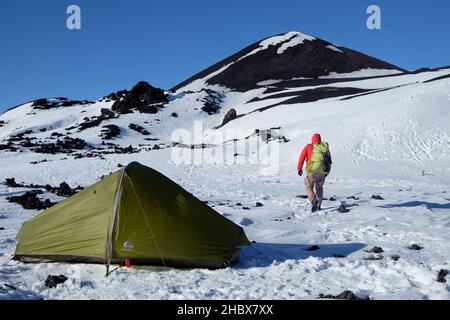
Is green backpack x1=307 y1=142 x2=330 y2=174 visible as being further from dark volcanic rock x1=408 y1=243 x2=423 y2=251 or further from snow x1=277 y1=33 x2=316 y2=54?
snow x1=277 y1=33 x2=316 y2=54

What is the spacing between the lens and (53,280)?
23.9 feet

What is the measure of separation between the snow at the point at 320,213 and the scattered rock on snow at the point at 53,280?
0.50 ft

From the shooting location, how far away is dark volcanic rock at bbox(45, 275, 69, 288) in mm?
7215

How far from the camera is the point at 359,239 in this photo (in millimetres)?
10539

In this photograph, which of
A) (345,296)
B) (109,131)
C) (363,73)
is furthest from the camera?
(363,73)

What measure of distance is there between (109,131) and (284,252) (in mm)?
49123

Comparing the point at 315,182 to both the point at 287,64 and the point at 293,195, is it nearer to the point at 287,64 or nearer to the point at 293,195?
the point at 293,195

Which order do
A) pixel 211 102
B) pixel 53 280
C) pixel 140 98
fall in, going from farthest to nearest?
pixel 211 102
pixel 140 98
pixel 53 280

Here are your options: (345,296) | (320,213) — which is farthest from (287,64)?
(345,296)

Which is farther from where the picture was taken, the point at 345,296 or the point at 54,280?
the point at 54,280

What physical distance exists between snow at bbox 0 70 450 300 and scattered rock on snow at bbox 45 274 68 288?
151 mm

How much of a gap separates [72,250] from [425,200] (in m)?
12.8

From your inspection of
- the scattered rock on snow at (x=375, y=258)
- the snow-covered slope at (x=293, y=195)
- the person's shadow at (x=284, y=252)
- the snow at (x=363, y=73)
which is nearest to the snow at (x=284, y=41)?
the snow at (x=363, y=73)
